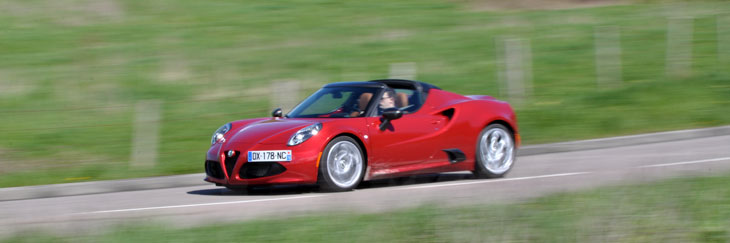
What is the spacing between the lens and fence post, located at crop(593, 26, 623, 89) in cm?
1922

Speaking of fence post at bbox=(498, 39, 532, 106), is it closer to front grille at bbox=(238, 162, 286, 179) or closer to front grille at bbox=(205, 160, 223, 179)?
front grille at bbox=(205, 160, 223, 179)

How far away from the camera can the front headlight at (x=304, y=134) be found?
884 cm

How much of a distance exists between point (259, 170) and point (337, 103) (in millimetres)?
1387

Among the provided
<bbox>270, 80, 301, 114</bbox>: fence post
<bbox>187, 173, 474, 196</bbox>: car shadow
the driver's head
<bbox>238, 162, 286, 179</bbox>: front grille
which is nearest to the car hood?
<bbox>238, 162, 286, 179</bbox>: front grille

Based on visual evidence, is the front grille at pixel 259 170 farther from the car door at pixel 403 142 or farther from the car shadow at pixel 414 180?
the car shadow at pixel 414 180

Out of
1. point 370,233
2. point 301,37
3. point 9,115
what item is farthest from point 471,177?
point 301,37

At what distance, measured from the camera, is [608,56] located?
21.5m

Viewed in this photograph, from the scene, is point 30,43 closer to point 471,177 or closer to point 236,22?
point 236,22

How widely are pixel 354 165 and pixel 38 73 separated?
13.3 m

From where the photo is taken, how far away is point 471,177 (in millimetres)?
10672

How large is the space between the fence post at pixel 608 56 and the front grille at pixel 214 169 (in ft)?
37.3

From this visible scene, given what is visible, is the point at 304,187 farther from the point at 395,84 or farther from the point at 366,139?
the point at 395,84

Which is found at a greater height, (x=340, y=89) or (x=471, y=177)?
(x=340, y=89)

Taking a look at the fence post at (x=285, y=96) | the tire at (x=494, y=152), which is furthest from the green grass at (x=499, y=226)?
the fence post at (x=285, y=96)
